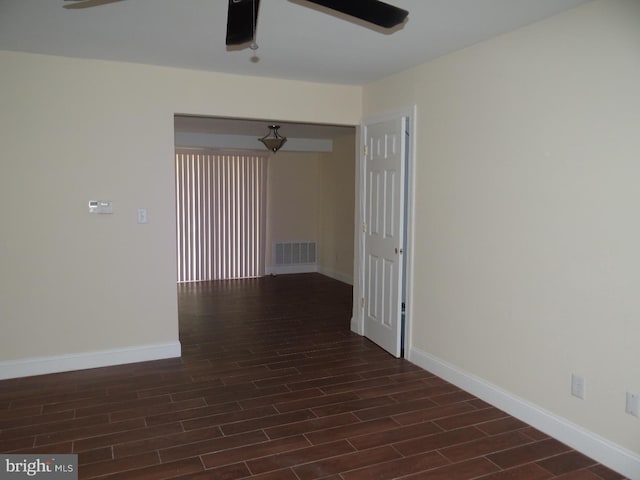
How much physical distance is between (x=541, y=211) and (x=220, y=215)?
236 inches

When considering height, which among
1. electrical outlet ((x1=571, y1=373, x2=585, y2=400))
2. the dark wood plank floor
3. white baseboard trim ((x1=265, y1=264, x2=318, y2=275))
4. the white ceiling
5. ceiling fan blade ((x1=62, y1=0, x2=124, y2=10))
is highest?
the white ceiling

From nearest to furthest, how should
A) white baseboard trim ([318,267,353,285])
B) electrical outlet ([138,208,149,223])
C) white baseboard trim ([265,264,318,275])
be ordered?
electrical outlet ([138,208,149,223]) → white baseboard trim ([318,267,353,285]) → white baseboard trim ([265,264,318,275])

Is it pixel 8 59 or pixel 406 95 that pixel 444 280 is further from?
pixel 8 59

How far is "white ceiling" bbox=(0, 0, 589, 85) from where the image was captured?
2.62 m

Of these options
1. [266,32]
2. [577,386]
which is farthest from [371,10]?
[577,386]

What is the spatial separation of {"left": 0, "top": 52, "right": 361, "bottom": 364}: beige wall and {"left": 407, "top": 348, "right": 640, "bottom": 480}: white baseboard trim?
2.40 meters

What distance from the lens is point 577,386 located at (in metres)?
2.73

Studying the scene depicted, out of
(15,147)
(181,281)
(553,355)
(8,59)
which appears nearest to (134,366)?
(15,147)

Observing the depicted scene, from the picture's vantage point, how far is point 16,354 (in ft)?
12.2

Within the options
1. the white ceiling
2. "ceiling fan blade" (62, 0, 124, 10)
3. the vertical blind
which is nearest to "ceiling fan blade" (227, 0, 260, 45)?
the white ceiling

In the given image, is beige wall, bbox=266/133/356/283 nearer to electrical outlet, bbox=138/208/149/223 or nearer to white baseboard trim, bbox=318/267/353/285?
white baseboard trim, bbox=318/267/353/285

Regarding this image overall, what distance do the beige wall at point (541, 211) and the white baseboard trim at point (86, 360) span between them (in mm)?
2282

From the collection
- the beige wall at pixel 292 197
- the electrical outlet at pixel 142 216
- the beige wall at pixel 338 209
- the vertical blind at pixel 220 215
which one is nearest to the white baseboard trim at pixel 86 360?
the electrical outlet at pixel 142 216

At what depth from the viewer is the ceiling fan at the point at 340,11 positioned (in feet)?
6.27
